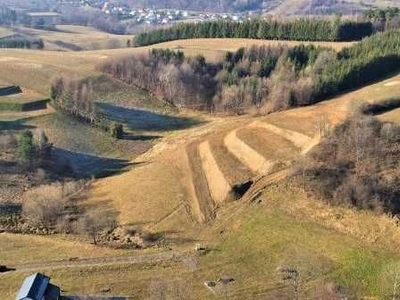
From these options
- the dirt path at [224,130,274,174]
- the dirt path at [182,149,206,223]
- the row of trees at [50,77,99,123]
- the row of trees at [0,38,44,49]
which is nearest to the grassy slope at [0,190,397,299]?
the dirt path at [182,149,206,223]

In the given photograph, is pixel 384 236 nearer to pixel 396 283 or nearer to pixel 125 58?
pixel 396 283

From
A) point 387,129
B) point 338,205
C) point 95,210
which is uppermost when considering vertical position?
point 387,129

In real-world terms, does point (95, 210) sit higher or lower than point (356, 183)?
lower

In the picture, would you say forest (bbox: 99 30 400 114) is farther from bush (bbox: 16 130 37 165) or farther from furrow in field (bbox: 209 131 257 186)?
bush (bbox: 16 130 37 165)

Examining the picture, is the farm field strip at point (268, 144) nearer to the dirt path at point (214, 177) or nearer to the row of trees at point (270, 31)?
the dirt path at point (214, 177)

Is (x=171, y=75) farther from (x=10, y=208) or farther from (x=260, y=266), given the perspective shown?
(x=260, y=266)

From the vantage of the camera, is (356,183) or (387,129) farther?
(387,129)

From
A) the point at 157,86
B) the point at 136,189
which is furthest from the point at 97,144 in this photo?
the point at 157,86
